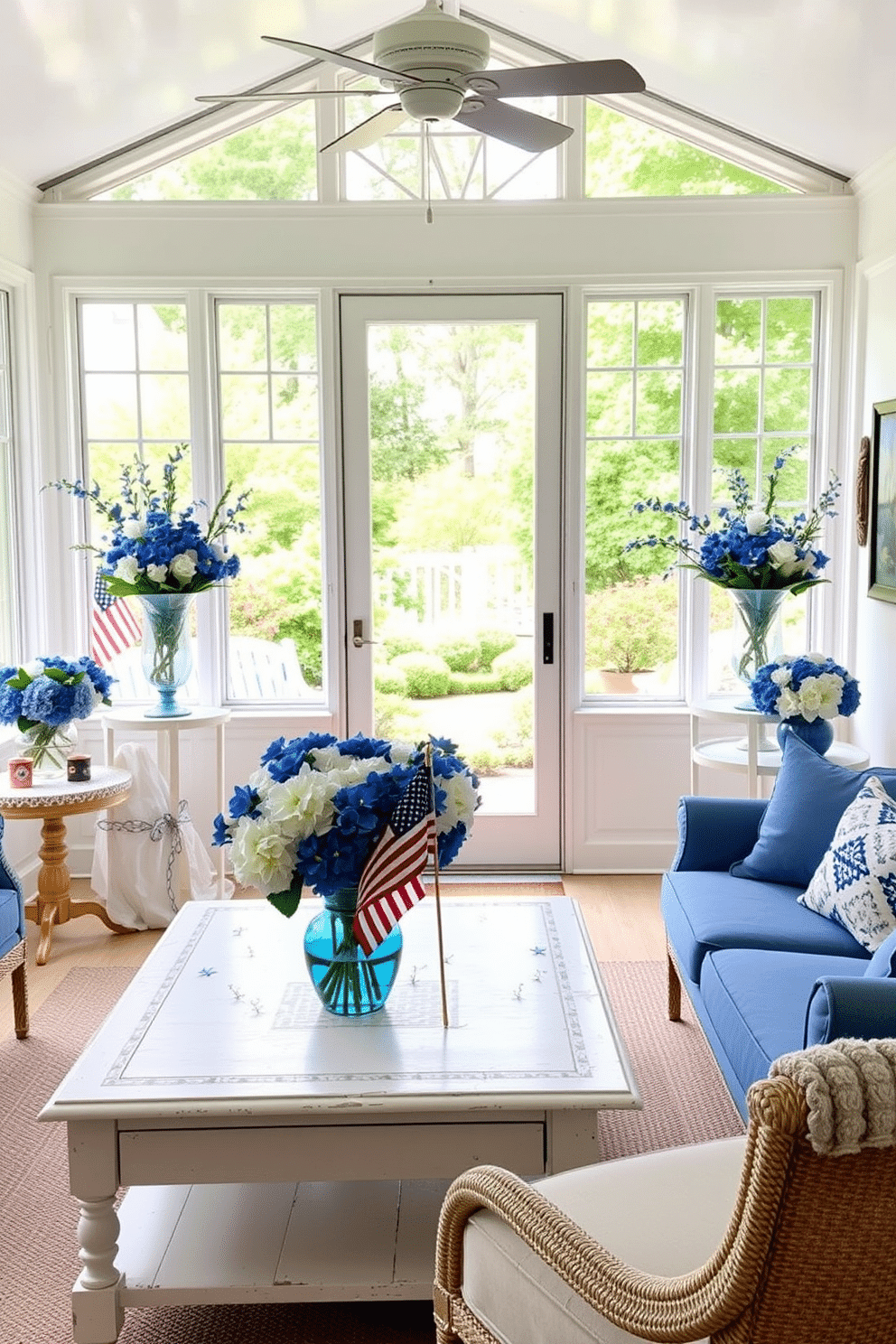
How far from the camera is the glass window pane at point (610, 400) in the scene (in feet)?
17.3

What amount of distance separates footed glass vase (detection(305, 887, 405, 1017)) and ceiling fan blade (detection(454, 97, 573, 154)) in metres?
1.77

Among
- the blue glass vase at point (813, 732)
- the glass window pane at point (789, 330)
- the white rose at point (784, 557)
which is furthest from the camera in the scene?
the glass window pane at point (789, 330)

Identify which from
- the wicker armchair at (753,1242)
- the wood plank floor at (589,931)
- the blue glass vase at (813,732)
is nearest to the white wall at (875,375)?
the blue glass vase at (813,732)

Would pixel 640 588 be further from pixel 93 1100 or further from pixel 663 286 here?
pixel 93 1100

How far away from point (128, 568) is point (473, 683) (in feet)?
4.94

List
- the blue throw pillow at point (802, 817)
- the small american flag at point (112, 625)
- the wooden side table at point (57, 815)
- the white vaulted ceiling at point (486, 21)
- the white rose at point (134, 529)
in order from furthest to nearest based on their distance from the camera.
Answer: the small american flag at point (112, 625)
the white rose at point (134, 529)
the wooden side table at point (57, 815)
the white vaulted ceiling at point (486, 21)
the blue throw pillow at point (802, 817)

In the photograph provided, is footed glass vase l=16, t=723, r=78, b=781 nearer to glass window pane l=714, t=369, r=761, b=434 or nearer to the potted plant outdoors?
the potted plant outdoors

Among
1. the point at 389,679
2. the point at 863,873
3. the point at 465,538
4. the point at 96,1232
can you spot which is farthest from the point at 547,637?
the point at 96,1232

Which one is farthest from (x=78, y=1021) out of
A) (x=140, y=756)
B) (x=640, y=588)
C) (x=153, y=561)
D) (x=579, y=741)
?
(x=640, y=588)

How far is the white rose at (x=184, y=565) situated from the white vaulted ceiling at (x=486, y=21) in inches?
61.2

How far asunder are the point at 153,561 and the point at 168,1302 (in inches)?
112

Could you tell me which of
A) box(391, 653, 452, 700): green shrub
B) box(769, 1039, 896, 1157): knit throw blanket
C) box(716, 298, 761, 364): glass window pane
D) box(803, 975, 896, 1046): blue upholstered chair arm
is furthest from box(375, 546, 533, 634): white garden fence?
box(769, 1039, 896, 1157): knit throw blanket

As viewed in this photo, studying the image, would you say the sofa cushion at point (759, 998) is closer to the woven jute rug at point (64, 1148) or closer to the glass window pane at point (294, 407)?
the woven jute rug at point (64, 1148)

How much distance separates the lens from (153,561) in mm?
4648
